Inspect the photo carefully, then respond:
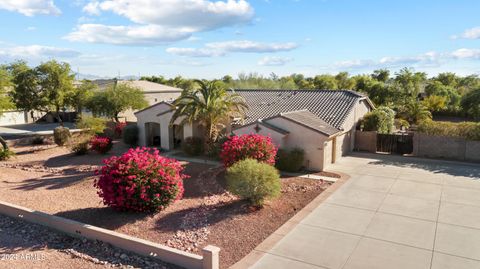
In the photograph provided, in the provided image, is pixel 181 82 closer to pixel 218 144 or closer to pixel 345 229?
pixel 218 144

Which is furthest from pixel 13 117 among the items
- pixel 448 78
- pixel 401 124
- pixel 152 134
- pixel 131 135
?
pixel 448 78

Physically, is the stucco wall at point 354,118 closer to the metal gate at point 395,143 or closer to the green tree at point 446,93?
the metal gate at point 395,143

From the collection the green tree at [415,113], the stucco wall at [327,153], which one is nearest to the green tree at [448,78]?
the green tree at [415,113]

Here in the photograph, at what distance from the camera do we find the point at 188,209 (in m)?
13.0

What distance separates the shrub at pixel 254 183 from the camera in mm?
12578

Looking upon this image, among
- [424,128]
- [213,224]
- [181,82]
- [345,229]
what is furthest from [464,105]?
[181,82]

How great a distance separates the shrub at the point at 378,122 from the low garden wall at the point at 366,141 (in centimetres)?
106

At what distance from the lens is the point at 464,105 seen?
3725cm

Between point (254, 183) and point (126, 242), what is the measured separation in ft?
16.1

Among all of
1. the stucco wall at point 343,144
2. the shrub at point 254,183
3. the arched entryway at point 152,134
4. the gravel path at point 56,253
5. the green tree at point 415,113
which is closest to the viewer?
the gravel path at point 56,253

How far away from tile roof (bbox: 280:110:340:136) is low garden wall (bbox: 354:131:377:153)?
4.04m

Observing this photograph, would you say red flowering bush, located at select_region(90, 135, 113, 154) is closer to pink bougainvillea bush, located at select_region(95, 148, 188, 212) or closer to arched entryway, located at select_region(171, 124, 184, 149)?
arched entryway, located at select_region(171, 124, 184, 149)

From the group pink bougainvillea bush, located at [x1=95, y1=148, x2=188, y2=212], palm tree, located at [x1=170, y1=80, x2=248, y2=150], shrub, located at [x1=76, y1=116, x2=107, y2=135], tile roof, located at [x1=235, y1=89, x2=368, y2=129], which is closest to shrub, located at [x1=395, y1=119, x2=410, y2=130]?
tile roof, located at [x1=235, y1=89, x2=368, y2=129]

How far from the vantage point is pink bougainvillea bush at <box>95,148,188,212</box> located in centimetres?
1155
